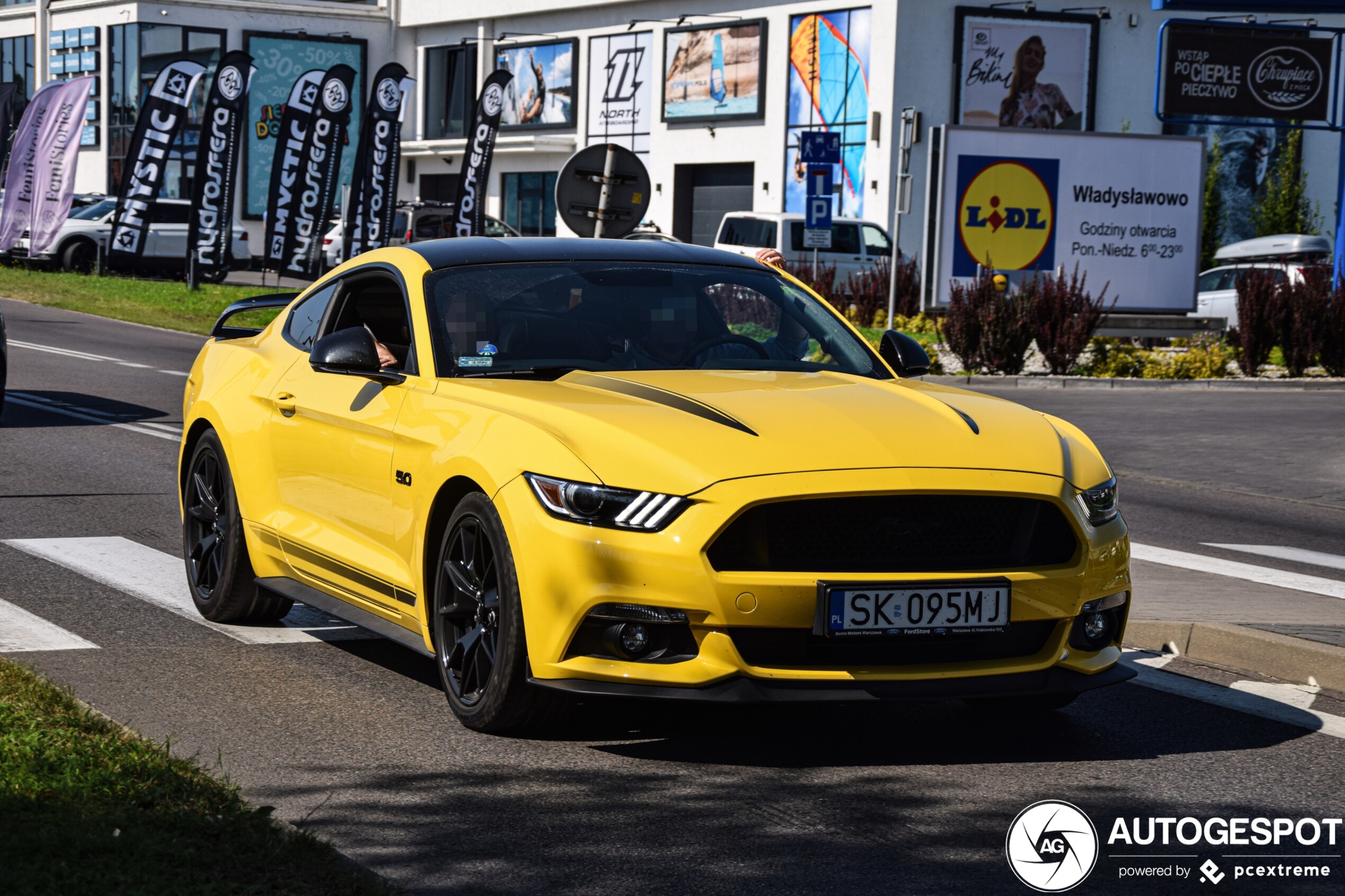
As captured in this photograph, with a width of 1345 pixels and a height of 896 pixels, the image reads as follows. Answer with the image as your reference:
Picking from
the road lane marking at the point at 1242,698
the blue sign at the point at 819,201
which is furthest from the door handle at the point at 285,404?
the blue sign at the point at 819,201

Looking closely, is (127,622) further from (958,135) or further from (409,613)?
(958,135)

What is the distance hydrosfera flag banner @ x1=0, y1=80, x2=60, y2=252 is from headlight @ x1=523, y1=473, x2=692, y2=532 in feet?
121

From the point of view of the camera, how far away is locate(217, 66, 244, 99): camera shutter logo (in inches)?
1462

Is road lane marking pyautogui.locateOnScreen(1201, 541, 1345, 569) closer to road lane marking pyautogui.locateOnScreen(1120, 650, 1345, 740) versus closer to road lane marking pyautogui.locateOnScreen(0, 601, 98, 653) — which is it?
road lane marking pyautogui.locateOnScreen(1120, 650, 1345, 740)

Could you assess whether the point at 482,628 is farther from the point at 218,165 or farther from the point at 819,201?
the point at 218,165

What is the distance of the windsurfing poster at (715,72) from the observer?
48.9m

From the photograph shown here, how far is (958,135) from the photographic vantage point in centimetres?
2577

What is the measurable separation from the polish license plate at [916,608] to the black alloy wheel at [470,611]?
3.34 ft

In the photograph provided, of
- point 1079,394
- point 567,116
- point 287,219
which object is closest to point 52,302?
point 287,219

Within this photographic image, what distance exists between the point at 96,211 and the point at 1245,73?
1096 inches

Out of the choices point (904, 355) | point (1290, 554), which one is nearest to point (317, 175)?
point (1290, 554)

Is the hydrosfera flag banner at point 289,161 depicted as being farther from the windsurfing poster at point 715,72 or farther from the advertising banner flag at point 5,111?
the windsurfing poster at point 715,72

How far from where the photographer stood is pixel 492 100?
A: 38938mm

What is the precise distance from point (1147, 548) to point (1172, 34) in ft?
59.0
